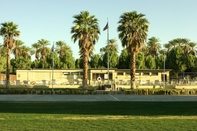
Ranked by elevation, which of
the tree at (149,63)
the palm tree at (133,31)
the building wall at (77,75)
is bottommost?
the building wall at (77,75)

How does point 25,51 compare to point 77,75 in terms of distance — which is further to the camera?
point 25,51

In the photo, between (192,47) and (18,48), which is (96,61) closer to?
(18,48)

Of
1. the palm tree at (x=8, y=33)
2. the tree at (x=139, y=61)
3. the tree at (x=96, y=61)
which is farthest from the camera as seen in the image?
the tree at (x=96, y=61)

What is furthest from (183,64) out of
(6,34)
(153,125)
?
(153,125)

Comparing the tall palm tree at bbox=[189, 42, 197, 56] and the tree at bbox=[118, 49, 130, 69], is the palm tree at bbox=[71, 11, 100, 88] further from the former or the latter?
the tall palm tree at bbox=[189, 42, 197, 56]

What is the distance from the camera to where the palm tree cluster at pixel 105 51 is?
144 ft

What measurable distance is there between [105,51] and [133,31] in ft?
→ 132

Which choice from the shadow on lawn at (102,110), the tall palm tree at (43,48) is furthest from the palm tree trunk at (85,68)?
the tall palm tree at (43,48)

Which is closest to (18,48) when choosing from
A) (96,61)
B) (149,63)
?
(96,61)

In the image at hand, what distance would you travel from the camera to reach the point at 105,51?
276ft

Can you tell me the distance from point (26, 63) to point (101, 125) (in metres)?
75.5

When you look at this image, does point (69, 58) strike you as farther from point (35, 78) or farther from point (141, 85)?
point (141, 85)

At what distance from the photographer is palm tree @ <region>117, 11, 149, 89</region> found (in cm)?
4347

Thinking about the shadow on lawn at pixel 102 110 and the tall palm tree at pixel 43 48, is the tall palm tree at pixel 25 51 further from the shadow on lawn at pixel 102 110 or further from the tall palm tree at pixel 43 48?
the shadow on lawn at pixel 102 110
